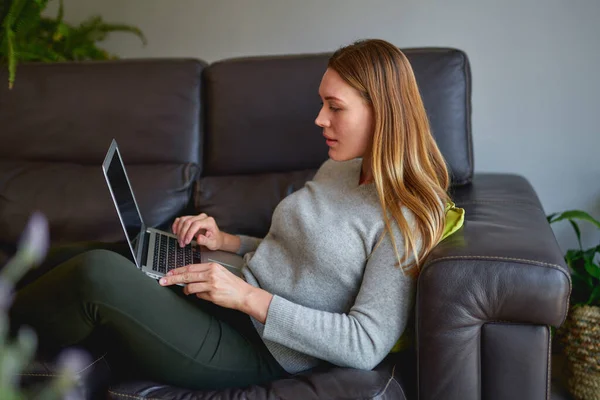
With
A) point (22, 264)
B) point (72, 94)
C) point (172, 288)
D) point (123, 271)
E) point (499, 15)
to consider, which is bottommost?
point (172, 288)

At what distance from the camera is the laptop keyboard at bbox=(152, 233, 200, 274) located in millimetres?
1523

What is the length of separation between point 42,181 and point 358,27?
119 cm

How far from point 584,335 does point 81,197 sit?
1.48 m

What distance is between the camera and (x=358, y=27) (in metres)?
2.39

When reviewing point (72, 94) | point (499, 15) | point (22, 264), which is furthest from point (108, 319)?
point (499, 15)

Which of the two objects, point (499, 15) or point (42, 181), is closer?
point (42, 181)

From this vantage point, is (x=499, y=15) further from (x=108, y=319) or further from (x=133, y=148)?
(x=108, y=319)

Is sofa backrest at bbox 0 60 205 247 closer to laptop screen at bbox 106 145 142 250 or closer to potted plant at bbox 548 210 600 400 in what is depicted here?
laptop screen at bbox 106 145 142 250

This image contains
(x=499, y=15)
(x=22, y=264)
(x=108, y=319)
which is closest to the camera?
(x=22, y=264)

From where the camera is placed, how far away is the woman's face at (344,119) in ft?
4.59

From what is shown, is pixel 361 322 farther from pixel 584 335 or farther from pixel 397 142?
pixel 584 335

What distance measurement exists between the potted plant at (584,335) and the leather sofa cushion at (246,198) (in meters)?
0.83

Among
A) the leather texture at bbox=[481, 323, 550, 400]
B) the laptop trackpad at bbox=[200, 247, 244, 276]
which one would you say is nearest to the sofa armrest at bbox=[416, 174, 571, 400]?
the leather texture at bbox=[481, 323, 550, 400]

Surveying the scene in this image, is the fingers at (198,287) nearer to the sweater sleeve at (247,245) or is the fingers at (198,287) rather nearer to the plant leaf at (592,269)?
the sweater sleeve at (247,245)
